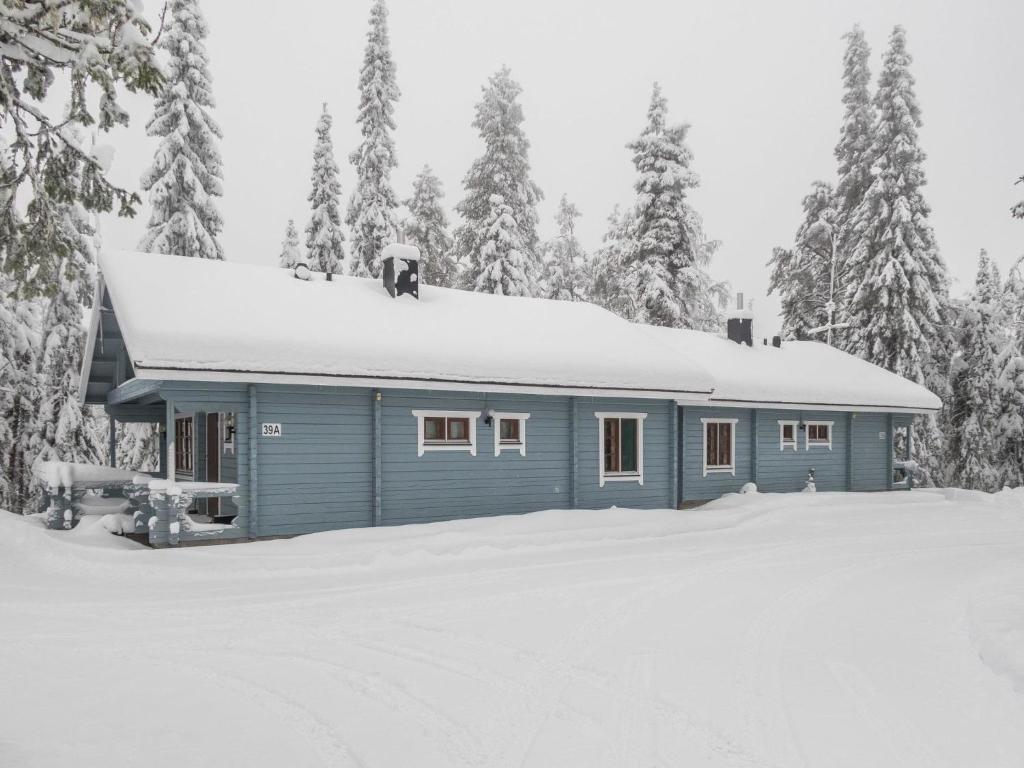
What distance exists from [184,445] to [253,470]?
18.7 feet

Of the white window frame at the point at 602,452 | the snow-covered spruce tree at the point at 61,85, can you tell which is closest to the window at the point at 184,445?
the white window frame at the point at 602,452

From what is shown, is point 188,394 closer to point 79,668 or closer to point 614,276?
point 79,668

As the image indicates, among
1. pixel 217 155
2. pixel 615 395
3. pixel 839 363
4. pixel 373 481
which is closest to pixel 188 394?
pixel 373 481

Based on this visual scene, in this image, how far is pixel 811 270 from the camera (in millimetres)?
34000

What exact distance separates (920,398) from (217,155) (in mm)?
22214

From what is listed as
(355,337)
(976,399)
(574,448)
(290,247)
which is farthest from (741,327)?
(290,247)

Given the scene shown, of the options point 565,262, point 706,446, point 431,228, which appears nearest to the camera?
point 706,446

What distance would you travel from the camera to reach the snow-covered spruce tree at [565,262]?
37.7m

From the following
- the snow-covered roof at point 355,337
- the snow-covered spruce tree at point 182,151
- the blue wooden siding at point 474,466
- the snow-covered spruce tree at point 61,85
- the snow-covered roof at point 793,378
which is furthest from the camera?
the snow-covered spruce tree at point 182,151

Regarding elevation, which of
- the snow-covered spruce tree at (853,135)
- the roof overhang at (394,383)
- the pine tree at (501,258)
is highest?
the snow-covered spruce tree at (853,135)

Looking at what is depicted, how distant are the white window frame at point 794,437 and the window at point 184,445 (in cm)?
1431

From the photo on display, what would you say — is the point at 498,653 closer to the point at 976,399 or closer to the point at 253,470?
the point at 253,470

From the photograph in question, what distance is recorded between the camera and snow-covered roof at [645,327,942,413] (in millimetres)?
18938

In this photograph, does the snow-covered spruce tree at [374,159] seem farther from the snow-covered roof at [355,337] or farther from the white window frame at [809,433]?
the white window frame at [809,433]
